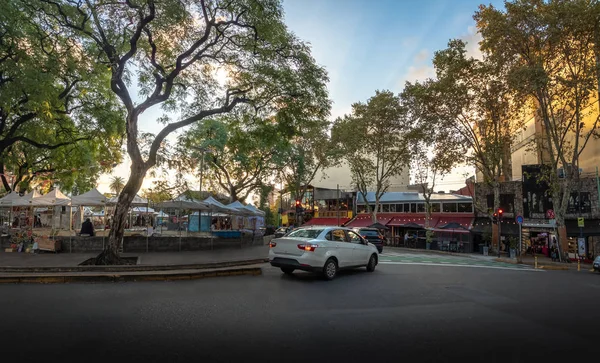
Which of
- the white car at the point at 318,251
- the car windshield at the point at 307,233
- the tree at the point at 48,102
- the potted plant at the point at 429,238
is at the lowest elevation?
the potted plant at the point at 429,238

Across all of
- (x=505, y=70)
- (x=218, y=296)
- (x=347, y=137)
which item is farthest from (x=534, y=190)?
(x=218, y=296)

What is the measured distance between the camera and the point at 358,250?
12.0 m

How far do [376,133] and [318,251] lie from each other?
25386mm

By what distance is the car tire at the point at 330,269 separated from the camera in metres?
10.4

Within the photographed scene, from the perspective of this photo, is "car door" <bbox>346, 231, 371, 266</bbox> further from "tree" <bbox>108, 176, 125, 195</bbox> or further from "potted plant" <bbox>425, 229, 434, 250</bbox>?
"tree" <bbox>108, 176, 125, 195</bbox>

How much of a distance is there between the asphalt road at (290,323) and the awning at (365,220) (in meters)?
29.5

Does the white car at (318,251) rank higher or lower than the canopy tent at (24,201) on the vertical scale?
lower

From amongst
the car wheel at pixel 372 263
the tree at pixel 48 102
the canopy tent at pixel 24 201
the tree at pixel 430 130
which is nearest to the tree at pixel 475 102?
the tree at pixel 430 130

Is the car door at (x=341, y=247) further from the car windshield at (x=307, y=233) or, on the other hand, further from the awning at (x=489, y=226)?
the awning at (x=489, y=226)

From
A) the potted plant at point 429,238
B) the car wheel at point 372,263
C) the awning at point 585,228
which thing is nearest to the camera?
the car wheel at point 372,263

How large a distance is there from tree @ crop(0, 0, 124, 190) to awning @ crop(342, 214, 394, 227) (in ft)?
82.3

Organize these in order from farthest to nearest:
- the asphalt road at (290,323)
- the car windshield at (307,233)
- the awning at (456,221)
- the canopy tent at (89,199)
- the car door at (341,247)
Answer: the awning at (456,221), the canopy tent at (89,199), the car door at (341,247), the car windshield at (307,233), the asphalt road at (290,323)

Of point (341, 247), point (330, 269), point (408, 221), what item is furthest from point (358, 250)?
point (408, 221)

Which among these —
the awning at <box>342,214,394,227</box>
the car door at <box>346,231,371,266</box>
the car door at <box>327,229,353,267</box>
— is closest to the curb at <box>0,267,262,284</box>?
the car door at <box>327,229,353,267</box>
